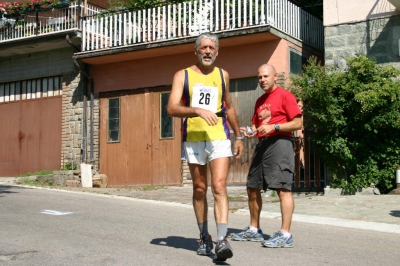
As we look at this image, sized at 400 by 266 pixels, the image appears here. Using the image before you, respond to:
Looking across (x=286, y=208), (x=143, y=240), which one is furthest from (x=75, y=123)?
(x=286, y=208)

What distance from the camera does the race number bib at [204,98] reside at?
584cm

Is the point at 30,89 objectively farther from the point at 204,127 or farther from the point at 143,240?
the point at 204,127

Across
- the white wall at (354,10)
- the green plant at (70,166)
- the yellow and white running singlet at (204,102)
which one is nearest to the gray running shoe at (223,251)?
the yellow and white running singlet at (204,102)

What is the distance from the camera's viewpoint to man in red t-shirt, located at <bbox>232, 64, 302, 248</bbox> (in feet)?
21.5

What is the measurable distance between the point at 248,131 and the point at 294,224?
2598 millimetres

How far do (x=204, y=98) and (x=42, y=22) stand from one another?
49.7ft

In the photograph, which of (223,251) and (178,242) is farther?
(178,242)

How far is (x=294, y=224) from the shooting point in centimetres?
867

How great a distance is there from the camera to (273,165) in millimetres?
6723

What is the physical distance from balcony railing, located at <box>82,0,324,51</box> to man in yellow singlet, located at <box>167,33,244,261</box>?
31.4ft

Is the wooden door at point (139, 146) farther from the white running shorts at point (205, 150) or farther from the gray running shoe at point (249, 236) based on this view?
the white running shorts at point (205, 150)

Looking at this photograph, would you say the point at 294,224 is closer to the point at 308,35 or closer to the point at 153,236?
the point at 153,236

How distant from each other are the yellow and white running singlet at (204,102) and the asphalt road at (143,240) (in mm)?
1078

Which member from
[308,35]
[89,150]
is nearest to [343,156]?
[308,35]
